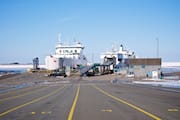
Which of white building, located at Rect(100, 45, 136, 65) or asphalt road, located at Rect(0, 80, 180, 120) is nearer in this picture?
asphalt road, located at Rect(0, 80, 180, 120)

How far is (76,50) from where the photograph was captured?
134 metres

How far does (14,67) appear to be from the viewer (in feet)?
588

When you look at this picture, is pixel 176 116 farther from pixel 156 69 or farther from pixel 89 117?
pixel 156 69

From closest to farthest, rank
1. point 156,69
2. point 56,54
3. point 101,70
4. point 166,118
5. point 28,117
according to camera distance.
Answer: point 166,118 → point 28,117 → point 156,69 → point 101,70 → point 56,54

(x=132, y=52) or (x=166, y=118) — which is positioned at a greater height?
(x=132, y=52)

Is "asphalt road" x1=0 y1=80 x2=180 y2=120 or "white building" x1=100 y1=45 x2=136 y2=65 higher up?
"white building" x1=100 y1=45 x2=136 y2=65

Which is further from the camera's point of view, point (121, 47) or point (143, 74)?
point (121, 47)

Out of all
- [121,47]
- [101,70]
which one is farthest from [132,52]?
[101,70]

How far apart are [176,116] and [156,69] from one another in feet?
224

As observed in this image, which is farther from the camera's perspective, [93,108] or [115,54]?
[115,54]

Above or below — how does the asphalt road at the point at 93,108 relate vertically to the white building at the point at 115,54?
below

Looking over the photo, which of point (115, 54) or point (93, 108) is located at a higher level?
point (115, 54)

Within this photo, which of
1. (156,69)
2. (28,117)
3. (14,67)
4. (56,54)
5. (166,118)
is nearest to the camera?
(166,118)

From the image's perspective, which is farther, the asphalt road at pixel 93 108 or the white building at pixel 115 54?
the white building at pixel 115 54
